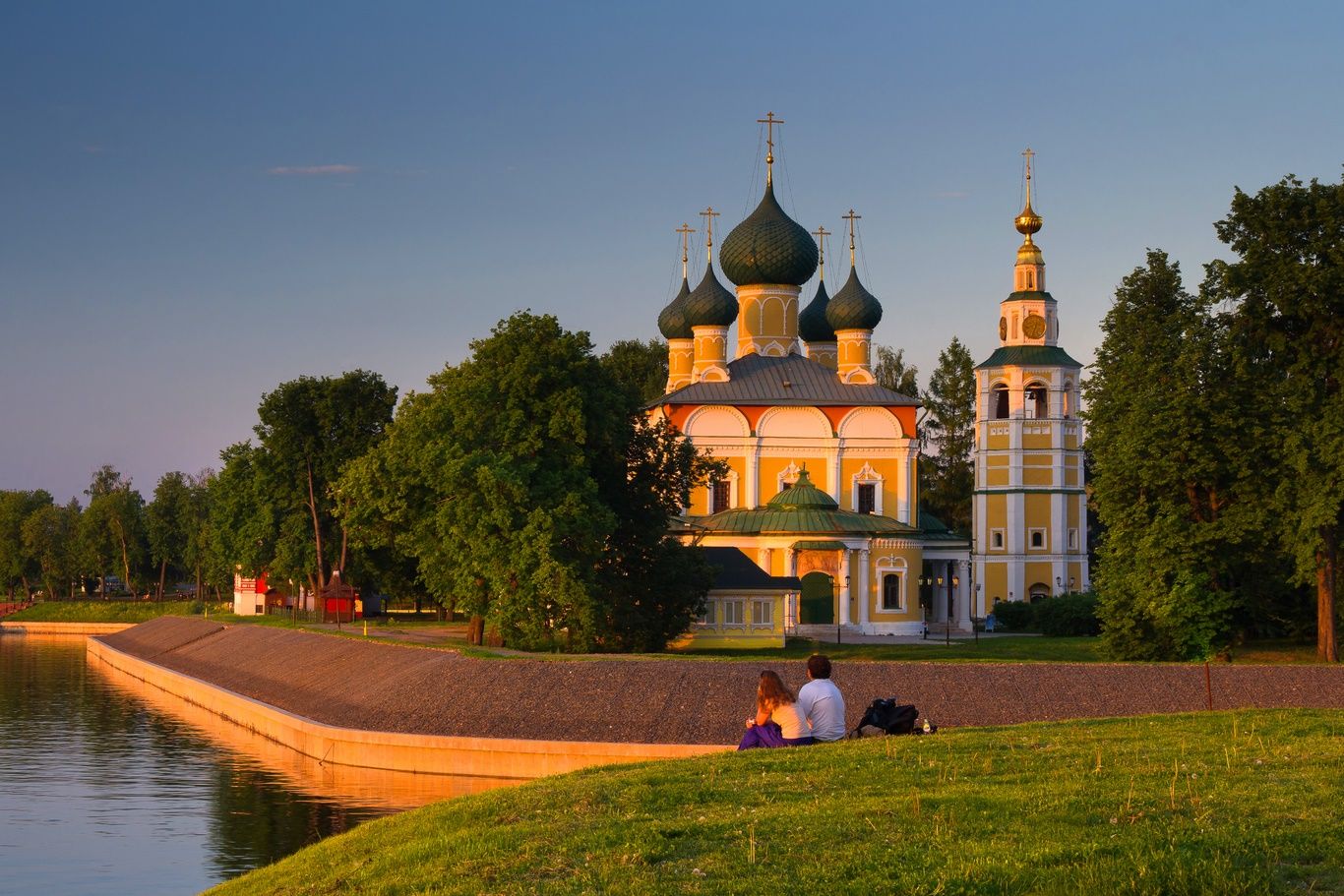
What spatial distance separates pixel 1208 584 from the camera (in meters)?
41.0

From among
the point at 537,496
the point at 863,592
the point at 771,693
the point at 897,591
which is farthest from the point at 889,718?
the point at 897,591

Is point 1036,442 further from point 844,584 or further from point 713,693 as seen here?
point 713,693

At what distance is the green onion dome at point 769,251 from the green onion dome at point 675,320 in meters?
6.46

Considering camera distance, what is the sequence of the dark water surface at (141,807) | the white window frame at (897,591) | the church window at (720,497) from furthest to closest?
the church window at (720,497), the white window frame at (897,591), the dark water surface at (141,807)

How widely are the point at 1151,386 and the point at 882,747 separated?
85.7 feet

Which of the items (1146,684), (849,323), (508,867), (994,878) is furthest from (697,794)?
(849,323)

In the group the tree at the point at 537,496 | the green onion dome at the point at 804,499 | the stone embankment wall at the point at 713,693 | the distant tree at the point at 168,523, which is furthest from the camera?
the distant tree at the point at 168,523

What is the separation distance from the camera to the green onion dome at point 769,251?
74938 mm

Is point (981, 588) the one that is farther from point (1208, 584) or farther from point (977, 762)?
point (977, 762)

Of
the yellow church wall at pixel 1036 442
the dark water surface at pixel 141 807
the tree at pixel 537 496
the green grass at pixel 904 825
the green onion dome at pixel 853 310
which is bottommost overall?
the dark water surface at pixel 141 807

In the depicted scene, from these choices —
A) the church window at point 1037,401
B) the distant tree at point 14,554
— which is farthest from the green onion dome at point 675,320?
the distant tree at point 14,554

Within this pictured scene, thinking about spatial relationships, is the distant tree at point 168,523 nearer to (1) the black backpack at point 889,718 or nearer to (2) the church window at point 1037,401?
(2) the church window at point 1037,401

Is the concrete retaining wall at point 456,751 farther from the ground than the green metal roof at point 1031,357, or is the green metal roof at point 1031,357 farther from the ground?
the green metal roof at point 1031,357

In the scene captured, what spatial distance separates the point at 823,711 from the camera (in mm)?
18484
